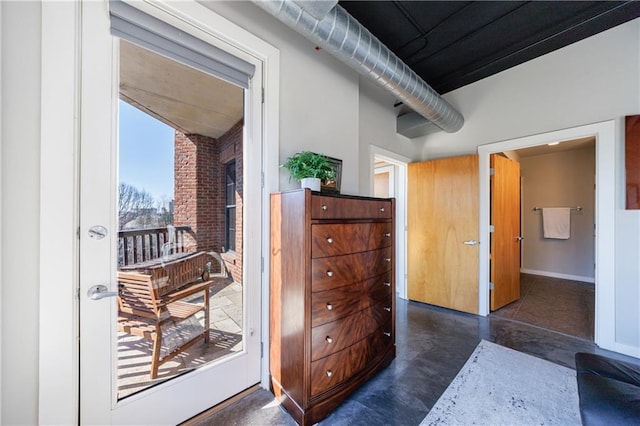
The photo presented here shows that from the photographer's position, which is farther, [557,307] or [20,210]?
[557,307]

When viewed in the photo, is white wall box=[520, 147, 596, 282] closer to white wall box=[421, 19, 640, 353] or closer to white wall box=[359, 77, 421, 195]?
white wall box=[421, 19, 640, 353]

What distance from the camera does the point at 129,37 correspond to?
4.20ft

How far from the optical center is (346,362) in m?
1.66

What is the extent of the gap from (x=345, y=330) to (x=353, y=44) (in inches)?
83.9

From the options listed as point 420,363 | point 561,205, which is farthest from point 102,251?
point 561,205

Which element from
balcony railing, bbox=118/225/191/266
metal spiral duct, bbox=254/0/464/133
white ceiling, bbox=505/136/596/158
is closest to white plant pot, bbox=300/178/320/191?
balcony railing, bbox=118/225/191/266

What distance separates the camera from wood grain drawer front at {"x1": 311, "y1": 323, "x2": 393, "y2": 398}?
1.50m

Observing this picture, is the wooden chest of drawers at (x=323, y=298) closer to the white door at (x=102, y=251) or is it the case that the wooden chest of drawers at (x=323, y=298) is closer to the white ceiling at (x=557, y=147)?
the white door at (x=102, y=251)

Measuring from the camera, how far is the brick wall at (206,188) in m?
1.54

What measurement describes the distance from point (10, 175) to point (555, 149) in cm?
737

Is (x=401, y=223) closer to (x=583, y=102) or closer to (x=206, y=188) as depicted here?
(x=583, y=102)

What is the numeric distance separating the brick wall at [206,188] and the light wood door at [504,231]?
10.6 feet

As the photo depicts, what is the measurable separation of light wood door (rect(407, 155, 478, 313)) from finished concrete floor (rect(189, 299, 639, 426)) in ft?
0.94

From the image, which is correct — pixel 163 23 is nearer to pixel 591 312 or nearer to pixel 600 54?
pixel 600 54
